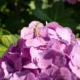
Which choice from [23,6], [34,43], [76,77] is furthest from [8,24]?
[76,77]

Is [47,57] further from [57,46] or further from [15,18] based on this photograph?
[15,18]

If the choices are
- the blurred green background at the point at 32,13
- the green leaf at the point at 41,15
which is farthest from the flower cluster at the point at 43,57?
the blurred green background at the point at 32,13

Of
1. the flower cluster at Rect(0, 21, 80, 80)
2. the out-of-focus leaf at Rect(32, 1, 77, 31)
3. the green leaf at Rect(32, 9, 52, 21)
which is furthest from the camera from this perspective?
the out-of-focus leaf at Rect(32, 1, 77, 31)

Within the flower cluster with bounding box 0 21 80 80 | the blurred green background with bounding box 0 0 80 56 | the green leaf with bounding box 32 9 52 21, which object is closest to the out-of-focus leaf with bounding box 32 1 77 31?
the blurred green background with bounding box 0 0 80 56

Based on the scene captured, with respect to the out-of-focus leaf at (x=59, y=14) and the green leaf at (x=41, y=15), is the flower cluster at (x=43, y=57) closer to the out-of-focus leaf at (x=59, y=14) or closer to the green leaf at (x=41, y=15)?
the green leaf at (x=41, y=15)

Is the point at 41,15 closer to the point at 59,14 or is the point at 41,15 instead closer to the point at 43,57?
the point at 59,14

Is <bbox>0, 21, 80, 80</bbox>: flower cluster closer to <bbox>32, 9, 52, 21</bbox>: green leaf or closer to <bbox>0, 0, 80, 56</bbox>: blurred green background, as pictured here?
<bbox>32, 9, 52, 21</bbox>: green leaf
